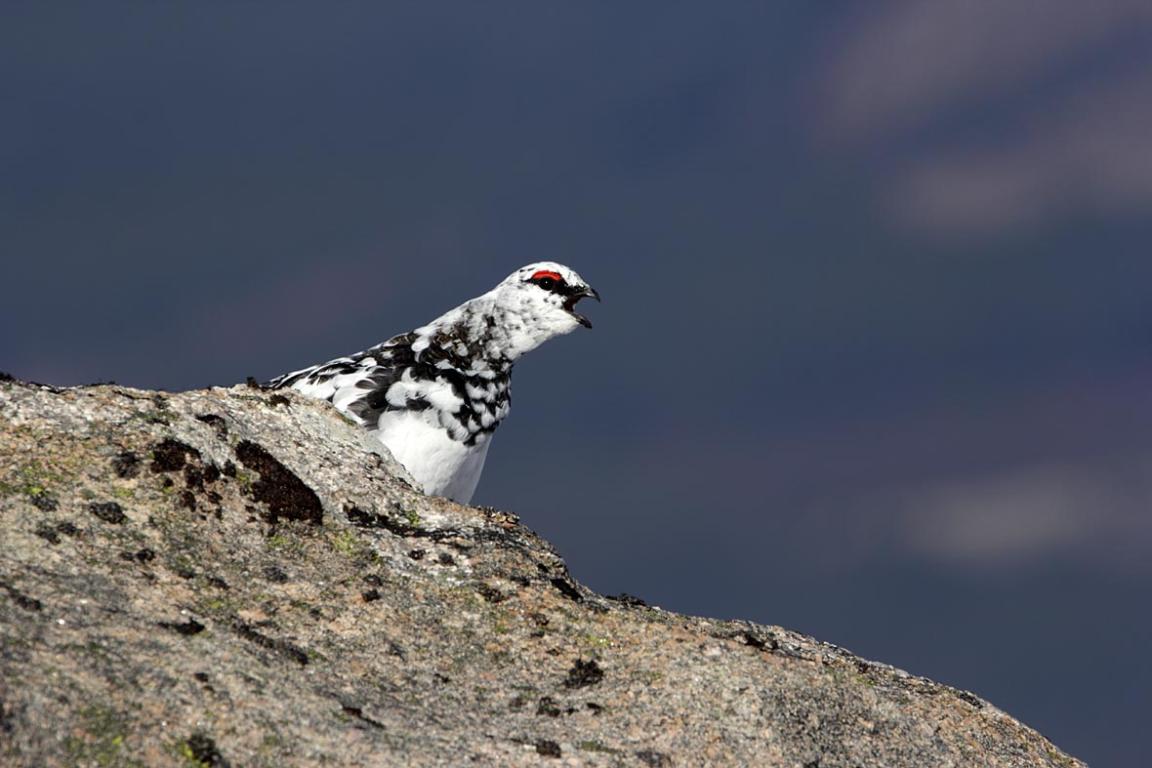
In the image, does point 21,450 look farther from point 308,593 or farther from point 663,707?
point 663,707

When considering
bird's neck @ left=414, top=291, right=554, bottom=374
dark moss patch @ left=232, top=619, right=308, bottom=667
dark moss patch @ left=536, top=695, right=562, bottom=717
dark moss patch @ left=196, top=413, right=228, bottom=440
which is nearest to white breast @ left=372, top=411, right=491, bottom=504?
bird's neck @ left=414, top=291, right=554, bottom=374

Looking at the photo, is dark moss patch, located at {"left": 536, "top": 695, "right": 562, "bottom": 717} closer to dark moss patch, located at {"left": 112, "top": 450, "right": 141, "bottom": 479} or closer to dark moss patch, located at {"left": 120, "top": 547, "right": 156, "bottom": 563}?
dark moss patch, located at {"left": 120, "top": 547, "right": 156, "bottom": 563}

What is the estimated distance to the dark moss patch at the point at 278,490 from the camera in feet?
24.4

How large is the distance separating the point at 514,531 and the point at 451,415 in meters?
3.26

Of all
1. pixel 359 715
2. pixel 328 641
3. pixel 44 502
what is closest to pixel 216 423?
pixel 44 502

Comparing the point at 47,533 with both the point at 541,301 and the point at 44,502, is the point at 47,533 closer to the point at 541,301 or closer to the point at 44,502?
the point at 44,502

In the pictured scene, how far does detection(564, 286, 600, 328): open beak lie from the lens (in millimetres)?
11773

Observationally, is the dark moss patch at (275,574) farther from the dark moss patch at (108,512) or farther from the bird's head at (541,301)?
the bird's head at (541,301)

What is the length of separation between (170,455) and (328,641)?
1.65 meters

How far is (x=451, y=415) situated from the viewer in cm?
1118

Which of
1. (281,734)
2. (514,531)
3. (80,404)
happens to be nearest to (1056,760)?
(514,531)

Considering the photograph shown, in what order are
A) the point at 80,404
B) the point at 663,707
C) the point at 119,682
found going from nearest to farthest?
the point at 119,682 < the point at 663,707 < the point at 80,404

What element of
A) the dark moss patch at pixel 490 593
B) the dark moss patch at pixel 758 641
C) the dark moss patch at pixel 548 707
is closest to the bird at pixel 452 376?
the dark moss patch at pixel 490 593

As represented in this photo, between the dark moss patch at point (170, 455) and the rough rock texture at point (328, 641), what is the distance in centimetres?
2
